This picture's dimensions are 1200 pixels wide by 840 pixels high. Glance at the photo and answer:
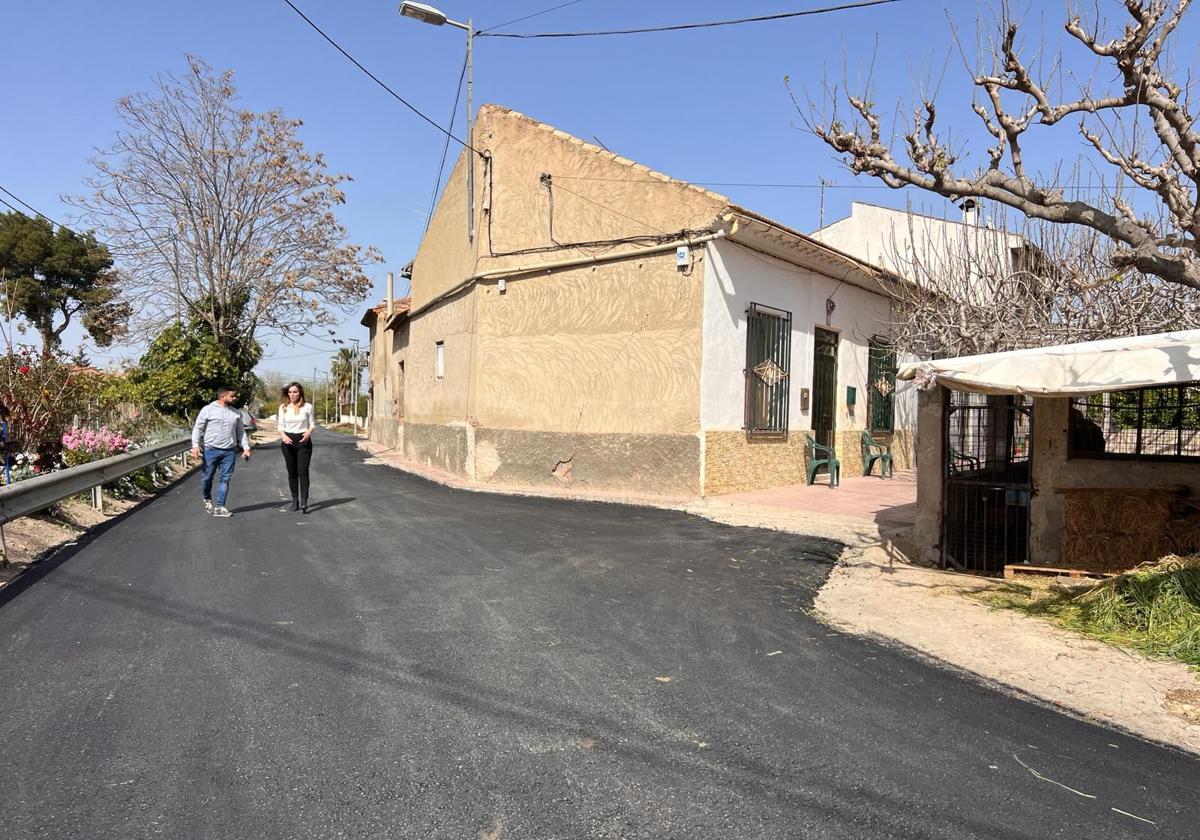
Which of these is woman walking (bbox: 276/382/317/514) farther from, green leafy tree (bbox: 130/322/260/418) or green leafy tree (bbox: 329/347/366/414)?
green leafy tree (bbox: 329/347/366/414)

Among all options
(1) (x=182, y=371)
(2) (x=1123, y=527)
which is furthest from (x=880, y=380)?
(1) (x=182, y=371)

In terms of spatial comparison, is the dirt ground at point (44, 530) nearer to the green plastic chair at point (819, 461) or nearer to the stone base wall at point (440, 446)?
the stone base wall at point (440, 446)

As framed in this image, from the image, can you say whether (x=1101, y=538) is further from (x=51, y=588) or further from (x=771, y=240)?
(x=51, y=588)

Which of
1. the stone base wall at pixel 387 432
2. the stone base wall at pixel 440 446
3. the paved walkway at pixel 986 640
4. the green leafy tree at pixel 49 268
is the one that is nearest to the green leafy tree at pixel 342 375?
the green leafy tree at pixel 49 268

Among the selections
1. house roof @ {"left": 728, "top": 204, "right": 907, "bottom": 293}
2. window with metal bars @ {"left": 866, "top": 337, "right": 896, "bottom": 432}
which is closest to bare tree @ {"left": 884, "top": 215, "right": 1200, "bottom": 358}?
house roof @ {"left": 728, "top": 204, "right": 907, "bottom": 293}

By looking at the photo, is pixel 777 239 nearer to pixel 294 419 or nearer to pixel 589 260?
pixel 589 260

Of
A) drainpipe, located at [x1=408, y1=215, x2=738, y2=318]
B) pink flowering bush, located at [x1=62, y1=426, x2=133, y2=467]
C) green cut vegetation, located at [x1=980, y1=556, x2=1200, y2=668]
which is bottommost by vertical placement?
green cut vegetation, located at [x1=980, y1=556, x2=1200, y2=668]

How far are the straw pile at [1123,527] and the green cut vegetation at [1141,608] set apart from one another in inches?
43.1

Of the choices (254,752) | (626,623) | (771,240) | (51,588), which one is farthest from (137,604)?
(771,240)

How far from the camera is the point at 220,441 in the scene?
930cm

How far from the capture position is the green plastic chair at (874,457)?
1531 centimetres

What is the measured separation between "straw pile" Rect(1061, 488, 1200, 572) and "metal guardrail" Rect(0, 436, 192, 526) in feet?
30.6

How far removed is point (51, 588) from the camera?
221 inches

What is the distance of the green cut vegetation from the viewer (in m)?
4.63
